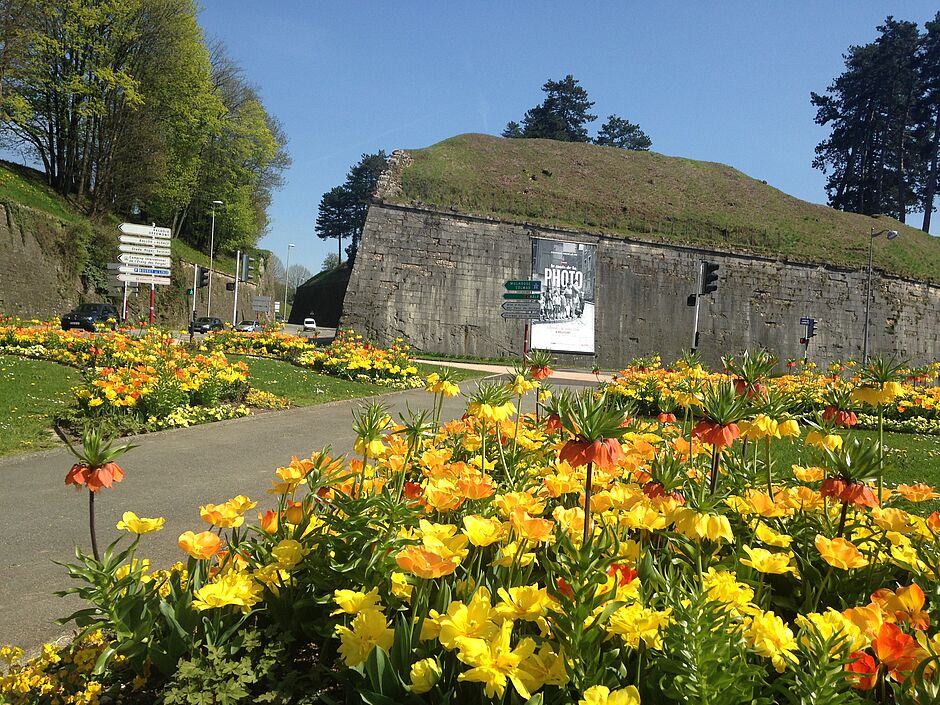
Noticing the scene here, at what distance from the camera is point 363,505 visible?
1773 millimetres

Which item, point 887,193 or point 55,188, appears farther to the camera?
point 887,193

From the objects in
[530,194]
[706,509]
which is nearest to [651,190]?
[530,194]

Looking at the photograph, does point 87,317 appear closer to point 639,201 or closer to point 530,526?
point 530,526

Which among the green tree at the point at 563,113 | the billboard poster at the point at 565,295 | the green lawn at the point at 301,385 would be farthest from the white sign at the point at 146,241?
the green tree at the point at 563,113

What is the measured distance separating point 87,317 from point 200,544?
25183 millimetres

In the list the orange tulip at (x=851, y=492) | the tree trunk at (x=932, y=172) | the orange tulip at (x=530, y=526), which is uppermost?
the tree trunk at (x=932, y=172)

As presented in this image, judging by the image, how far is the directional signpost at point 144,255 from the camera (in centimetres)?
1352

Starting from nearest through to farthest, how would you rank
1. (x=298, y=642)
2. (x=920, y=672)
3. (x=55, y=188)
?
(x=920, y=672) → (x=298, y=642) → (x=55, y=188)

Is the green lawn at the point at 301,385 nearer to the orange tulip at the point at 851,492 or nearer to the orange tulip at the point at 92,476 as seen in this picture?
the orange tulip at the point at 92,476

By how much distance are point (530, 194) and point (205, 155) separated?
80.2ft

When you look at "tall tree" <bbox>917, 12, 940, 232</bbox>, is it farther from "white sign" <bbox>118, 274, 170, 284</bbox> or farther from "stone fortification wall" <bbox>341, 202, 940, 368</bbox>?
"white sign" <bbox>118, 274, 170, 284</bbox>

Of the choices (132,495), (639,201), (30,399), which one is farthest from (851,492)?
(639,201)

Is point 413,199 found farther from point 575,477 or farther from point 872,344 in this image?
point 575,477

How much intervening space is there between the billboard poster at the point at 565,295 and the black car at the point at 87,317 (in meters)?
16.7
